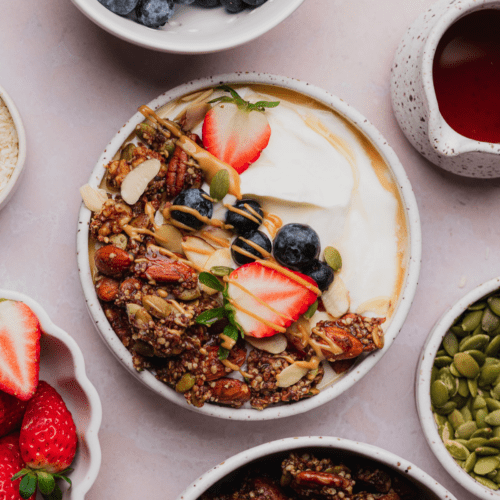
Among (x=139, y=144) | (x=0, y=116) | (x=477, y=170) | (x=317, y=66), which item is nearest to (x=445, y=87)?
(x=477, y=170)

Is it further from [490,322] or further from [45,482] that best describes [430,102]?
[45,482]

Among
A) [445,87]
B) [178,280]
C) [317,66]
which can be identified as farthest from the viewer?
[317,66]

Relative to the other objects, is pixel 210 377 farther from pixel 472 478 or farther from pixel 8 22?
pixel 8 22

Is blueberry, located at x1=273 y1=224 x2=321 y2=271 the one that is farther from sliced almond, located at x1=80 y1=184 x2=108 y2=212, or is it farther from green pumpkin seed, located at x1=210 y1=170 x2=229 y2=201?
sliced almond, located at x1=80 y1=184 x2=108 y2=212

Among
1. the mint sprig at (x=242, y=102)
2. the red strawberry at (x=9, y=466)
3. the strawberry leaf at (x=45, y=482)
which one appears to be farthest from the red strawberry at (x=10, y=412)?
the mint sprig at (x=242, y=102)

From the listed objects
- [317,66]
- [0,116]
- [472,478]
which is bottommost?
[472,478]
